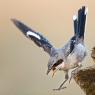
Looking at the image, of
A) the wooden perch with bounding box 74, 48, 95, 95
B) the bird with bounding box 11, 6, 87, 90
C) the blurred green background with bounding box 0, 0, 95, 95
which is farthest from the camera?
the blurred green background with bounding box 0, 0, 95, 95

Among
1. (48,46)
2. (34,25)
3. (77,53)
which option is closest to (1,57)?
(34,25)

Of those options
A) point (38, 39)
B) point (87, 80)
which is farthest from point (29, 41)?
point (87, 80)

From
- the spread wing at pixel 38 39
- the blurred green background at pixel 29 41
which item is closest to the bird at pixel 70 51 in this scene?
the spread wing at pixel 38 39

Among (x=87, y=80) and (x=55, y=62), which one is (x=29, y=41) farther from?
(x=87, y=80)

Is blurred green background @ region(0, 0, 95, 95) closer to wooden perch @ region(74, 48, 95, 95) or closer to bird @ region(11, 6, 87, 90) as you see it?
bird @ region(11, 6, 87, 90)

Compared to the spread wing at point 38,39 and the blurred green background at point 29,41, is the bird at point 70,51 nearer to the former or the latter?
the spread wing at point 38,39

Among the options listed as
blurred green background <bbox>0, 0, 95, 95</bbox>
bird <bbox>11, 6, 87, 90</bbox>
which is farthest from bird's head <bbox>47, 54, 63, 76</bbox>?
blurred green background <bbox>0, 0, 95, 95</bbox>

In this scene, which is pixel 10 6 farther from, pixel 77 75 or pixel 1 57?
pixel 77 75

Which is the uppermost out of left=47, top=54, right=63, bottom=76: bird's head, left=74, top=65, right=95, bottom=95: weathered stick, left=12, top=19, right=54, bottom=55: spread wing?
left=12, top=19, right=54, bottom=55: spread wing
